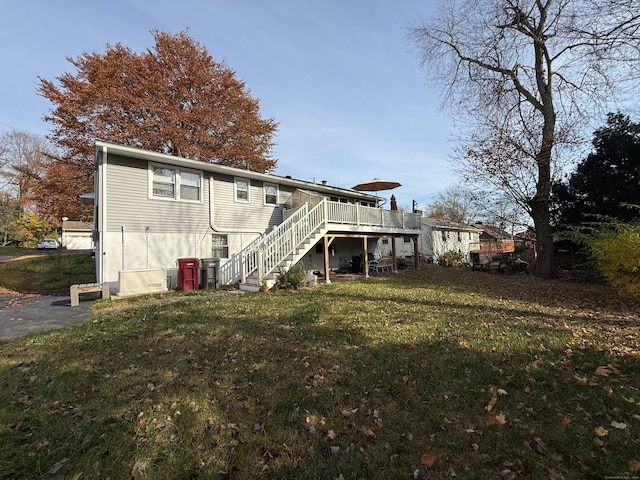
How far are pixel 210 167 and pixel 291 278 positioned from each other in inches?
216

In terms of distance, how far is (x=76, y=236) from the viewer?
3822 centimetres

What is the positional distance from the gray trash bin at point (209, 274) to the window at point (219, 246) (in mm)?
1417

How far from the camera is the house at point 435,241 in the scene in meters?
23.8

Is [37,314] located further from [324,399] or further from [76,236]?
[76,236]

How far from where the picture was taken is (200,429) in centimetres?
281

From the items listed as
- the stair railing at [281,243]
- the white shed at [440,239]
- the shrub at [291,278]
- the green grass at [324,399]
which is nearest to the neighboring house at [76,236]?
the stair railing at [281,243]

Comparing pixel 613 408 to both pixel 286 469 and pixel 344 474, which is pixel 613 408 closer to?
pixel 344 474

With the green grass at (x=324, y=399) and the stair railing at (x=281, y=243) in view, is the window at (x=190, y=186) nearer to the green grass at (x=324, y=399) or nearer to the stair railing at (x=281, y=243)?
the stair railing at (x=281, y=243)

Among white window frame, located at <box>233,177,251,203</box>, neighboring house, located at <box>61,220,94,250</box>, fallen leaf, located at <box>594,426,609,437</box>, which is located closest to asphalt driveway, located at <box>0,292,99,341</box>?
white window frame, located at <box>233,177,251,203</box>

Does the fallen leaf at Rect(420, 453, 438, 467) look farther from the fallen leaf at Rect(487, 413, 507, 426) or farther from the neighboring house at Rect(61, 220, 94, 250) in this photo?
the neighboring house at Rect(61, 220, 94, 250)

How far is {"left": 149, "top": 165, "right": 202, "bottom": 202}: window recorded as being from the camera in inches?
430

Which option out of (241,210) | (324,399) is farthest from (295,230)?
(324,399)

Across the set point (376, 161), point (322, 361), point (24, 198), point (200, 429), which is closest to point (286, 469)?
point (200, 429)

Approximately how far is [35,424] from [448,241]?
28516 millimetres
